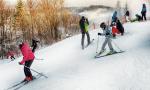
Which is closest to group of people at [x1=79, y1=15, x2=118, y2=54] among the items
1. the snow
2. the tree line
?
the snow

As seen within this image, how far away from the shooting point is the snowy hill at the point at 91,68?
1972cm

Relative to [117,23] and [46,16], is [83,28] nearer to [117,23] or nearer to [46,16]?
[117,23]

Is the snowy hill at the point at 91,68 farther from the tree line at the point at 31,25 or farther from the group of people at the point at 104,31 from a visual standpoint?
the tree line at the point at 31,25

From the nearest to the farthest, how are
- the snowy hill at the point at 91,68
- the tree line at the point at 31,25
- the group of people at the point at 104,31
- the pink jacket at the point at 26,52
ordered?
the snowy hill at the point at 91,68 < the pink jacket at the point at 26,52 < the group of people at the point at 104,31 < the tree line at the point at 31,25

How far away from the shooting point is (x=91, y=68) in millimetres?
23031

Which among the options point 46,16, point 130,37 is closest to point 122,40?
point 130,37

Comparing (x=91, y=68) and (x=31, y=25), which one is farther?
(x=31, y=25)

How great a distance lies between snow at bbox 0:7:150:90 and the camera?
19731 millimetres

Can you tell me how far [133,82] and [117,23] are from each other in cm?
1383

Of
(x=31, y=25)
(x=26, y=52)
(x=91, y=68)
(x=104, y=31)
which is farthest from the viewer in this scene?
(x=31, y=25)

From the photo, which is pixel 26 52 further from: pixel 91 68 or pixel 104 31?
pixel 104 31

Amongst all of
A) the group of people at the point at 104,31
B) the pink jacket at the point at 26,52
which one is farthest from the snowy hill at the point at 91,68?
the pink jacket at the point at 26,52

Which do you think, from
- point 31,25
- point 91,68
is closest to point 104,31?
point 91,68

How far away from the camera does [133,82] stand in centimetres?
1914
